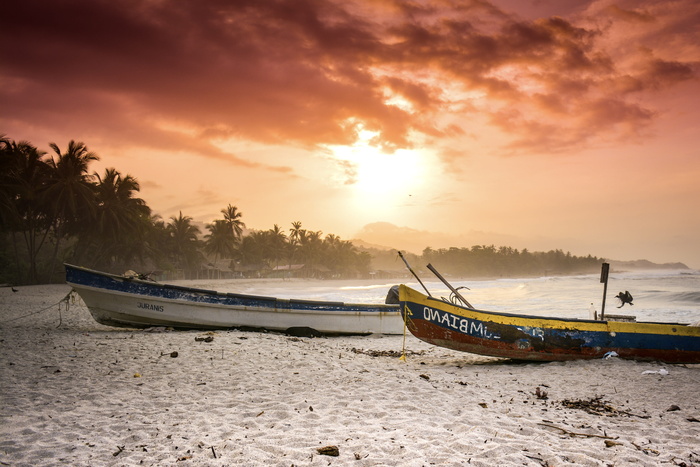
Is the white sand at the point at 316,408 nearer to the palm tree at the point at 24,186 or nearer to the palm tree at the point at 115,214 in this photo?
the palm tree at the point at 24,186

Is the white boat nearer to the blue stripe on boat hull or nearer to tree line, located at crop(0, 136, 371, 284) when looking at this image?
the blue stripe on boat hull

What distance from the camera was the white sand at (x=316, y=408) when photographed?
151 inches

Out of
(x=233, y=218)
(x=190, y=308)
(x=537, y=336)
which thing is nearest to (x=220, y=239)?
(x=233, y=218)

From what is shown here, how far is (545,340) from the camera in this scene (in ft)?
26.0

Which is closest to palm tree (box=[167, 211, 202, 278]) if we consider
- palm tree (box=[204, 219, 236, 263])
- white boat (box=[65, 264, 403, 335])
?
palm tree (box=[204, 219, 236, 263])

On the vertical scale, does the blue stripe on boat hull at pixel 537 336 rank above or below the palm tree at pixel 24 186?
below

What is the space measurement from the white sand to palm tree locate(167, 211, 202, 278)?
52.3 m

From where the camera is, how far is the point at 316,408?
518 centimetres

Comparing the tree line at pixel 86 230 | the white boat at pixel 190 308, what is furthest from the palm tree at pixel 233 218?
the white boat at pixel 190 308

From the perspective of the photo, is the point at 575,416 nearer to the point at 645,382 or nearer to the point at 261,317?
the point at 645,382

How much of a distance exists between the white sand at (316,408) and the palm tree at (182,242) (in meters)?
52.3

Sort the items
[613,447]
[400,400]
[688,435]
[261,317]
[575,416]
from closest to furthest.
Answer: [613,447]
[688,435]
[575,416]
[400,400]
[261,317]

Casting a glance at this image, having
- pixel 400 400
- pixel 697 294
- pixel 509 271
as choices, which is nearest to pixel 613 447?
pixel 400 400

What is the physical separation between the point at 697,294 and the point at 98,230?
145ft
